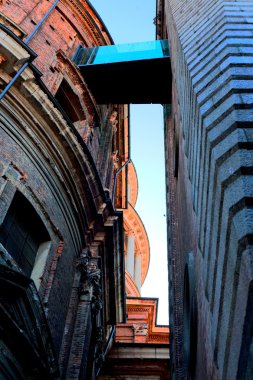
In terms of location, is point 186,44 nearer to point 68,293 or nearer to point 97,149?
point 68,293

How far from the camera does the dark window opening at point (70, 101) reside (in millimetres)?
12945

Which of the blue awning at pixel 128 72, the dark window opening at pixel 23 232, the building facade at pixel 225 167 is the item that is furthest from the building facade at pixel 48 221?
the building facade at pixel 225 167

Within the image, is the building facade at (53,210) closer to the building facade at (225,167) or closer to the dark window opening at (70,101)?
the dark window opening at (70,101)

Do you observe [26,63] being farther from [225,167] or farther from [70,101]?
[225,167]

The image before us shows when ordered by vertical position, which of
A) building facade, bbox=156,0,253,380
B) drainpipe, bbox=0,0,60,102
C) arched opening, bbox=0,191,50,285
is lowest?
building facade, bbox=156,0,253,380

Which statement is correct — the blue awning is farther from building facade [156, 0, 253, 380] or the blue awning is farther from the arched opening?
building facade [156, 0, 253, 380]

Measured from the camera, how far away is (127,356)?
15141 mm

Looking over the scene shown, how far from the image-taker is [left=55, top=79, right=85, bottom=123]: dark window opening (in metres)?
12.9

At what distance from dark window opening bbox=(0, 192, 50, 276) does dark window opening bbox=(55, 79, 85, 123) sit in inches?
202

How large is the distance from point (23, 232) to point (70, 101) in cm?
564

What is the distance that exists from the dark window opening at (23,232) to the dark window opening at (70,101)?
513 cm

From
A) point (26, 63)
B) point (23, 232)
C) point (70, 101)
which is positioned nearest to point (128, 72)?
point (70, 101)

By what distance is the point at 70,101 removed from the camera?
1312cm

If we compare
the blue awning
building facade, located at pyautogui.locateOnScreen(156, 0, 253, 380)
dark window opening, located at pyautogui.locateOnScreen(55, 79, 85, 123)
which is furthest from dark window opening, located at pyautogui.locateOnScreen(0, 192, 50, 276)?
the blue awning
